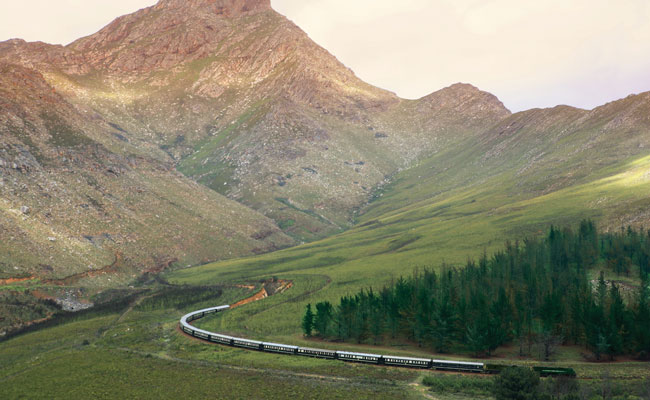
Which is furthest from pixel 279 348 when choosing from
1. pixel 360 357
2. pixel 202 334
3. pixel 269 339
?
pixel 202 334

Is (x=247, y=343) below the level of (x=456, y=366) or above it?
above

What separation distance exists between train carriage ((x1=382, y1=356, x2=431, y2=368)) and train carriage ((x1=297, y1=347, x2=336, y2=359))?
27.6 ft

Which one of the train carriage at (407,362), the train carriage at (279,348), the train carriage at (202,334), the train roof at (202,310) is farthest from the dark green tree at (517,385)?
the train roof at (202,310)

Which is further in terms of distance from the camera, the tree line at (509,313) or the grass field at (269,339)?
the tree line at (509,313)

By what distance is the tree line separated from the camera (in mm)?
72750

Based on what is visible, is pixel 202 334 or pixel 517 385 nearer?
pixel 517 385

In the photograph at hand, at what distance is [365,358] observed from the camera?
234 ft

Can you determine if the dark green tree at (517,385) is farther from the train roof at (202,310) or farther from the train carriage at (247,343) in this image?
the train roof at (202,310)

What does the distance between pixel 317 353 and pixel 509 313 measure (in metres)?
31.7

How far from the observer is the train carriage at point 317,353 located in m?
74.3

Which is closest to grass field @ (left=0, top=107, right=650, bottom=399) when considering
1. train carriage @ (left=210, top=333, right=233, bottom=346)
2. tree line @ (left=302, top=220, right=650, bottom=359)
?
train carriage @ (left=210, top=333, right=233, bottom=346)

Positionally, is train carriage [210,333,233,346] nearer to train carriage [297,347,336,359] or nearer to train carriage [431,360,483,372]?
train carriage [297,347,336,359]

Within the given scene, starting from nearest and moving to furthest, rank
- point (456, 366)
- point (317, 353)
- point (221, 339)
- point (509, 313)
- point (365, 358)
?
point (456, 366), point (365, 358), point (317, 353), point (509, 313), point (221, 339)

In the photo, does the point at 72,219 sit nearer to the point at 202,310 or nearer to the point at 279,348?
the point at 202,310
